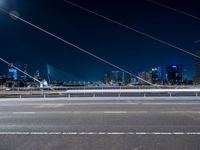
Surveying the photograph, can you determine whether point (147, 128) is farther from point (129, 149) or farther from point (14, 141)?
point (14, 141)

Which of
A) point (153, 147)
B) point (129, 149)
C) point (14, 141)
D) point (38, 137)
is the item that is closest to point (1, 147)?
point (14, 141)

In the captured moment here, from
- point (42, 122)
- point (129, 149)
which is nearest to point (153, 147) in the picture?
point (129, 149)

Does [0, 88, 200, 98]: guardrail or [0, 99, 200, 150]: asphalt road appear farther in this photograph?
[0, 88, 200, 98]: guardrail

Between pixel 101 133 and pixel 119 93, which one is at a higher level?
pixel 119 93

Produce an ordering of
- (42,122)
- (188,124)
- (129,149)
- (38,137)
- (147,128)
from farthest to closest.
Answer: (42,122) → (188,124) → (147,128) → (38,137) → (129,149)

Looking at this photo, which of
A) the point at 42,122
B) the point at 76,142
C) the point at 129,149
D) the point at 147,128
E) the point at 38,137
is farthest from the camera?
the point at 42,122

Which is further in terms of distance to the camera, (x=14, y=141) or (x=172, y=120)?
(x=172, y=120)

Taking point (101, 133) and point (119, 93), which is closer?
point (101, 133)

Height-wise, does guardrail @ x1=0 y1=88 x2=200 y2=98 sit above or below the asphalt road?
above

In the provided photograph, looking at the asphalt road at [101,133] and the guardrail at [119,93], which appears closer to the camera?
the asphalt road at [101,133]

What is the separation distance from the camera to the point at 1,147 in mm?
7371

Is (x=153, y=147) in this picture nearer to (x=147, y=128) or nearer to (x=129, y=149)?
(x=129, y=149)

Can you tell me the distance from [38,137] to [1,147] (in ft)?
4.54

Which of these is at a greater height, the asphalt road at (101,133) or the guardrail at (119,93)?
the guardrail at (119,93)
